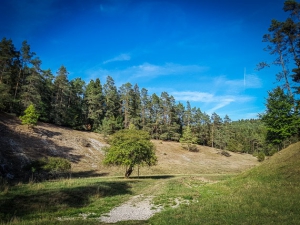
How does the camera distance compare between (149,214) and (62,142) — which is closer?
(149,214)

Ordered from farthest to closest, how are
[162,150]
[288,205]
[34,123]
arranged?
[162,150]
[34,123]
[288,205]

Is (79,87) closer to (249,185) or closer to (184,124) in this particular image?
(184,124)

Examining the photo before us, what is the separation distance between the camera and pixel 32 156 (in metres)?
40.5

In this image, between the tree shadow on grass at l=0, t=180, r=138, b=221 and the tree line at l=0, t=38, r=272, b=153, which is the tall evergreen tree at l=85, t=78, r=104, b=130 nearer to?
the tree line at l=0, t=38, r=272, b=153

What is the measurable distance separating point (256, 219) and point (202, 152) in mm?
81345

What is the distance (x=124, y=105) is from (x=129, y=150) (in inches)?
2395

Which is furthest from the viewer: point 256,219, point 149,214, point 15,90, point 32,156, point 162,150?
point 162,150

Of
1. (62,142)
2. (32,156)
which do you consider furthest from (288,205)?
(62,142)

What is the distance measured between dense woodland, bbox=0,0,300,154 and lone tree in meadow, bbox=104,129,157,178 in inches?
913

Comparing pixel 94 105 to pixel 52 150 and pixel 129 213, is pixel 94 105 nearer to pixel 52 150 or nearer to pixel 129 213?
pixel 52 150

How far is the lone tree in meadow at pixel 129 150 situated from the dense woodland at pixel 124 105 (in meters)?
23.2

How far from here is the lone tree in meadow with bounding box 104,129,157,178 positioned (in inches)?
1287

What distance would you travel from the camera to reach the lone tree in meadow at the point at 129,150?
3269cm

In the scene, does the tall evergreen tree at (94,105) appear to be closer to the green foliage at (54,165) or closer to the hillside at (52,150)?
the hillside at (52,150)
